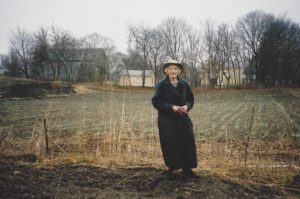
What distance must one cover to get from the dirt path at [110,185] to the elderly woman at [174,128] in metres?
0.25

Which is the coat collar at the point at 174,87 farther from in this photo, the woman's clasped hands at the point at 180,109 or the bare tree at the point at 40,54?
the bare tree at the point at 40,54

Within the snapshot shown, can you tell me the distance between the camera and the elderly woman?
4367mm

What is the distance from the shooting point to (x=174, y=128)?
4.41 m

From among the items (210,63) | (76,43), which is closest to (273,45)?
(210,63)

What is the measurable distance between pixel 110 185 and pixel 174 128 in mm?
1212

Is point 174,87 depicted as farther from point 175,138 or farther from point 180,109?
point 175,138

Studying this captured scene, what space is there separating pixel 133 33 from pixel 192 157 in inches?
2383

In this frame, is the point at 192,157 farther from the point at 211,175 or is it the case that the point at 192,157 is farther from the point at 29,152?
the point at 29,152

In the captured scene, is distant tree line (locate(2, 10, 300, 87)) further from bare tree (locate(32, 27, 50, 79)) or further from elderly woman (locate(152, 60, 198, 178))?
elderly woman (locate(152, 60, 198, 178))

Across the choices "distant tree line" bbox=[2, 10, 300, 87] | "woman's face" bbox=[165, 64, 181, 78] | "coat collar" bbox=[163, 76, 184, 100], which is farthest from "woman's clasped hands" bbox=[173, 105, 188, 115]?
"distant tree line" bbox=[2, 10, 300, 87]

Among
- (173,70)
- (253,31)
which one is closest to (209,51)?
(253,31)

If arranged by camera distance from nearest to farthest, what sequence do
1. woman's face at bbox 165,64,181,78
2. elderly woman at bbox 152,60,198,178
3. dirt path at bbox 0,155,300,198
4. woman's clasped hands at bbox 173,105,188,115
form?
dirt path at bbox 0,155,300,198 < woman's clasped hands at bbox 173,105,188,115 < elderly woman at bbox 152,60,198,178 < woman's face at bbox 165,64,181,78

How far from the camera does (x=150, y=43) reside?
203 feet

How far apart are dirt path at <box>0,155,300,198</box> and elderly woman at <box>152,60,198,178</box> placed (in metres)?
0.25
